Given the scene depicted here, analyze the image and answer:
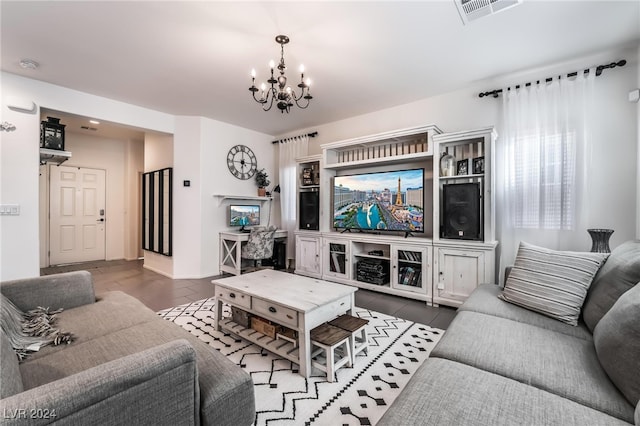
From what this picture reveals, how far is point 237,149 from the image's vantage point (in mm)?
4992

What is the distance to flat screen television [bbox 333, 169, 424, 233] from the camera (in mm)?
3514

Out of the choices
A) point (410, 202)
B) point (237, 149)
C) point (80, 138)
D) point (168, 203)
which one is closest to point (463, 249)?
point (410, 202)

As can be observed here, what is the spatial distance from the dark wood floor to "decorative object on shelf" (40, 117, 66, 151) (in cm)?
191

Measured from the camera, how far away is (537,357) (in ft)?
4.19

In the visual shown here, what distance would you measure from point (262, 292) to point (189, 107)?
3252mm

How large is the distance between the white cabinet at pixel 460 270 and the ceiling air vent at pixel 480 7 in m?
2.02

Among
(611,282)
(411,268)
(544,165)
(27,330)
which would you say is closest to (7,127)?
(27,330)

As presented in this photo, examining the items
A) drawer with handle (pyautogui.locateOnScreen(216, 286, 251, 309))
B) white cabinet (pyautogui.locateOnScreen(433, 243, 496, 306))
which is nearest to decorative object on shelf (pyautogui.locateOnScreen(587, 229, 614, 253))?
white cabinet (pyautogui.locateOnScreen(433, 243, 496, 306))

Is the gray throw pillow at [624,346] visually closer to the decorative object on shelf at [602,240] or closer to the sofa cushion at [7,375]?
the decorative object on shelf at [602,240]

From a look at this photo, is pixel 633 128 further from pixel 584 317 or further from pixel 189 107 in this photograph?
pixel 189 107

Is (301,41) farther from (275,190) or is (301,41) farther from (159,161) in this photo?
(159,161)

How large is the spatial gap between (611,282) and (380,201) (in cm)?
247

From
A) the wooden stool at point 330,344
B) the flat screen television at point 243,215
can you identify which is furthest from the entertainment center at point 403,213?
the wooden stool at point 330,344

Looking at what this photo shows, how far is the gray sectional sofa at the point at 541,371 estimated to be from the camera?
3.06 ft
